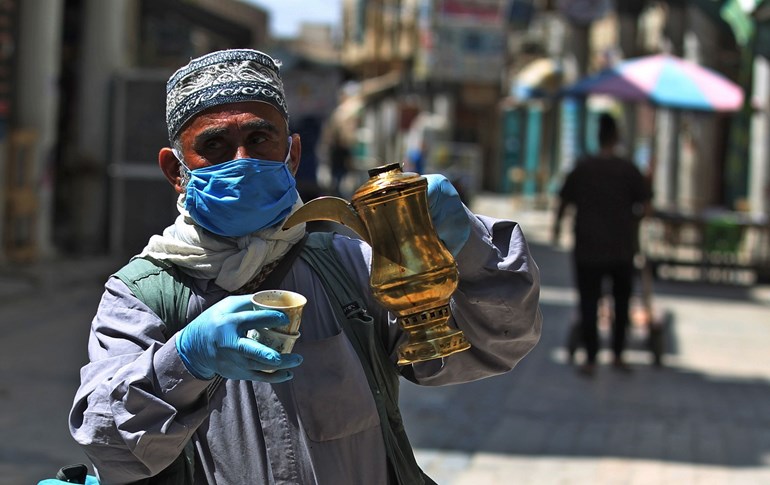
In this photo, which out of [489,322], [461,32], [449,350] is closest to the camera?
[449,350]

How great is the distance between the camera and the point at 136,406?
192 cm

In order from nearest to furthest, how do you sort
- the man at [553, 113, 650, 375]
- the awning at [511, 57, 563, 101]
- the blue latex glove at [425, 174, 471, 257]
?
the blue latex glove at [425, 174, 471, 257]
the man at [553, 113, 650, 375]
the awning at [511, 57, 563, 101]

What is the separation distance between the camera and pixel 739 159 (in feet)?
50.0

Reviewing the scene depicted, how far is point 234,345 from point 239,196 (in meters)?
0.38

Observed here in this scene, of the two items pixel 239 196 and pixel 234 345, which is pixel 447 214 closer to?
pixel 239 196

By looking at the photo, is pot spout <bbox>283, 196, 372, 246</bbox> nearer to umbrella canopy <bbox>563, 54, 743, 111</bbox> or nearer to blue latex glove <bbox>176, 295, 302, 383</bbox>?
blue latex glove <bbox>176, 295, 302, 383</bbox>

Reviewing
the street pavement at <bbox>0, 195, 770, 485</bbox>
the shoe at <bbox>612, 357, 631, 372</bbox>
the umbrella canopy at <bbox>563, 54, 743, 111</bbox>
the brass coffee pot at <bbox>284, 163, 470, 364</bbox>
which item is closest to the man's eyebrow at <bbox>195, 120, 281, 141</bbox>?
the brass coffee pot at <bbox>284, 163, 470, 364</bbox>

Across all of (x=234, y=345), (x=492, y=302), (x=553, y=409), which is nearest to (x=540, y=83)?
(x=553, y=409)

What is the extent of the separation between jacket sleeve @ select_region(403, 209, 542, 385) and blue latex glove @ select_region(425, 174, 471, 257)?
0.04m

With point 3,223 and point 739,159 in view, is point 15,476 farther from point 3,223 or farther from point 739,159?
point 739,159

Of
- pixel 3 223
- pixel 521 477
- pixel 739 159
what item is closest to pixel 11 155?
pixel 3 223

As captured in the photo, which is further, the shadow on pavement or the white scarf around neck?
the shadow on pavement

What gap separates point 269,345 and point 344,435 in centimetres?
36

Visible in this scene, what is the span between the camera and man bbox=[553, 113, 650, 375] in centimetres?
799
